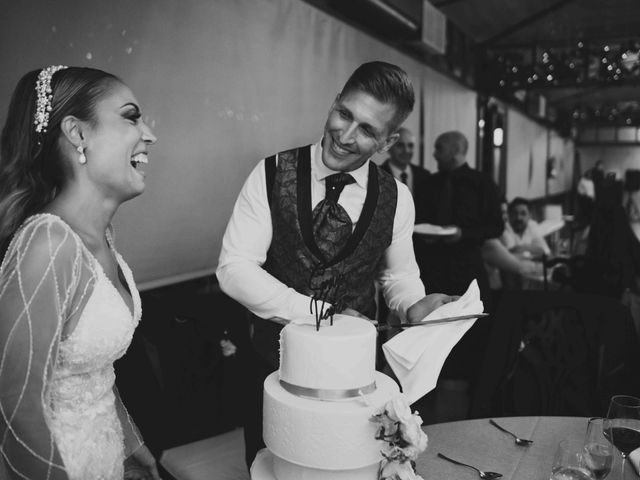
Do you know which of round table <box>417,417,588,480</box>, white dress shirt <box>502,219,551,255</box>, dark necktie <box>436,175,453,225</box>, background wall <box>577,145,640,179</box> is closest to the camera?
round table <box>417,417,588,480</box>

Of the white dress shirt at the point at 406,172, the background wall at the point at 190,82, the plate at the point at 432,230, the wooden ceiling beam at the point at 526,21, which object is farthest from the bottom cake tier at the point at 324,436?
the wooden ceiling beam at the point at 526,21

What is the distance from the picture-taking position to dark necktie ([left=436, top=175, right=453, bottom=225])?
4.33 metres

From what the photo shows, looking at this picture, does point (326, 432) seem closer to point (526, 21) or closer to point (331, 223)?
point (331, 223)

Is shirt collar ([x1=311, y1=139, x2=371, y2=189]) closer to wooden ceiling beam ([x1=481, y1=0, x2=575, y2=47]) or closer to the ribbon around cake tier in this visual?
the ribbon around cake tier

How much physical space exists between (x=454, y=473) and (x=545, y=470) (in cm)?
21

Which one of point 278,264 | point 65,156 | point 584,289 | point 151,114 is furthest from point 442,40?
point 65,156

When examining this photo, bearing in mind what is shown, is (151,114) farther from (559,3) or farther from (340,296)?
(559,3)

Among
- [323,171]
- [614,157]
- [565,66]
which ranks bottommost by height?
[323,171]

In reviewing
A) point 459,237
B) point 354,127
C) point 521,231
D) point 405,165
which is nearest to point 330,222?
point 354,127

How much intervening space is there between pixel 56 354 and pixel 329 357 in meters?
0.56

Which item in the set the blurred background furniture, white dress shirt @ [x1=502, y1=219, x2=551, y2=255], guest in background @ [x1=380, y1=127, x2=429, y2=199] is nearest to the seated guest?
white dress shirt @ [x1=502, y1=219, x2=551, y2=255]

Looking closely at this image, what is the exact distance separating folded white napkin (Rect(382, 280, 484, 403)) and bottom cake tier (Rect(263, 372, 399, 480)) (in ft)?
0.61

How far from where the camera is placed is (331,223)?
2049 millimetres

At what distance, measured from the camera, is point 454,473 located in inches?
59.8
